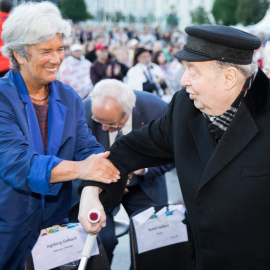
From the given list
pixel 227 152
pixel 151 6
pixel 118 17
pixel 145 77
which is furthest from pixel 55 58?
pixel 151 6

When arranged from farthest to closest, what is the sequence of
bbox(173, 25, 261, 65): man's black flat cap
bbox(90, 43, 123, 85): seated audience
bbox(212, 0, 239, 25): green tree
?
1. bbox(212, 0, 239, 25): green tree
2. bbox(90, 43, 123, 85): seated audience
3. bbox(173, 25, 261, 65): man's black flat cap

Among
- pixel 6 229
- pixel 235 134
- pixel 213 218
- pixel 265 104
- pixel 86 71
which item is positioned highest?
pixel 265 104

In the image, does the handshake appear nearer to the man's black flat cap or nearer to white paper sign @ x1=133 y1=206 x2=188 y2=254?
white paper sign @ x1=133 y1=206 x2=188 y2=254

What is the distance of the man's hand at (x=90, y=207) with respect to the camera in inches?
68.1

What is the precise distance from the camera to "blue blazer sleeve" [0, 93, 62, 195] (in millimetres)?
1863

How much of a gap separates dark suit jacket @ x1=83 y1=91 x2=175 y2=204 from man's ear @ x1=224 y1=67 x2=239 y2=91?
1528 mm

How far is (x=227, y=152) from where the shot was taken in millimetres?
1550

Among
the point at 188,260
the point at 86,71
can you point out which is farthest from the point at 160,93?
the point at 188,260

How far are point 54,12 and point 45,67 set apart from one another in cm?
33

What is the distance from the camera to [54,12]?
82.2 inches

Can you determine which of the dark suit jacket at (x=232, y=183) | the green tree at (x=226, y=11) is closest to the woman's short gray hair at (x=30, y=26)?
the dark suit jacket at (x=232, y=183)

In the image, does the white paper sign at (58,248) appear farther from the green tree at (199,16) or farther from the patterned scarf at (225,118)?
the green tree at (199,16)

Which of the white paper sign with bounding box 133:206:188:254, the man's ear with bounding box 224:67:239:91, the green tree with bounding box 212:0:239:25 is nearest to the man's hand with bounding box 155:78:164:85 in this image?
the white paper sign with bounding box 133:206:188:254

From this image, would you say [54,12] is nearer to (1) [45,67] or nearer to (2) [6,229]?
(1) [45,67]
